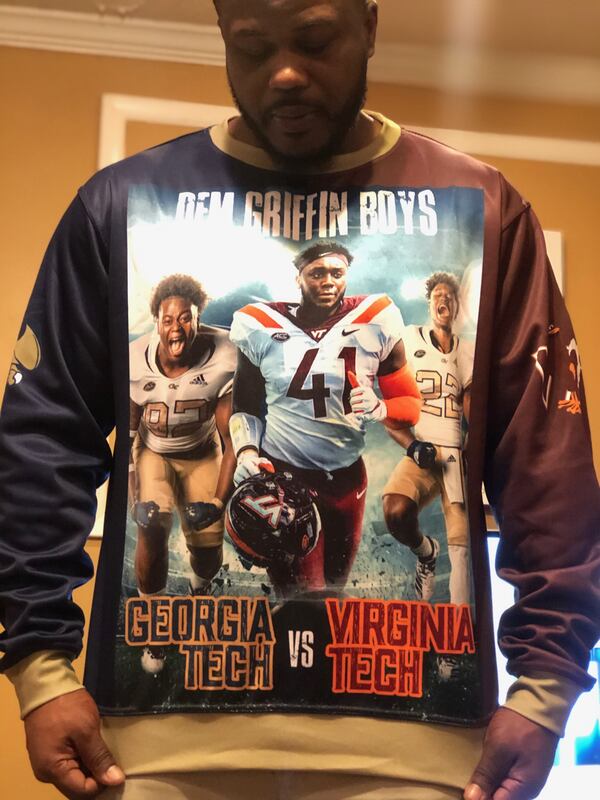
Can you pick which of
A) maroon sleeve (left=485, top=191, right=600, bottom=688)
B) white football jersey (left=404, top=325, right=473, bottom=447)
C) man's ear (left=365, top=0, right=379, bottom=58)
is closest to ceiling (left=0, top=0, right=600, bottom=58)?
man's ear (left=365, top=0, right=379, bottom=58)

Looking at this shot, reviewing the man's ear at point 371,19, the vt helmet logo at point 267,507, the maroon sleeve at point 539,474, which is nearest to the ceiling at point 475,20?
the man's ear at point 371,19

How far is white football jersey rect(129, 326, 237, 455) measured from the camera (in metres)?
0.91

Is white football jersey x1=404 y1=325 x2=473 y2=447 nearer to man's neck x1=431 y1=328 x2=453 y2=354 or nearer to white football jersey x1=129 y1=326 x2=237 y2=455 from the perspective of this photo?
man's neck x1=431 y1=328 x2=453 y2=354

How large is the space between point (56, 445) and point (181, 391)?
13 cm

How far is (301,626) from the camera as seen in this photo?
86cm

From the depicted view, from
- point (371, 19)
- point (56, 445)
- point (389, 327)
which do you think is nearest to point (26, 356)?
point (56, 445)

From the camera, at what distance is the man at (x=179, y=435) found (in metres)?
0.89

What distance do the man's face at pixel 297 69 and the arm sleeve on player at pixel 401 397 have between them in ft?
0.82

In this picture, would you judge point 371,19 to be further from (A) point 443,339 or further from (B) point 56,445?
(B) point 56,445

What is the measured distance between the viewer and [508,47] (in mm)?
2398

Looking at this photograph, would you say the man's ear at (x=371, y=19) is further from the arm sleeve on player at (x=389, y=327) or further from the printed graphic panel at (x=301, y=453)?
the arm sleeve on player at (x=389, y=327)

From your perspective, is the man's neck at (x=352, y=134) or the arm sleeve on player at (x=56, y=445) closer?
the arm sleeve on player at (x=56, y=445)

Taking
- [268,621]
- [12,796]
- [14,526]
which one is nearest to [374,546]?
[268,621]

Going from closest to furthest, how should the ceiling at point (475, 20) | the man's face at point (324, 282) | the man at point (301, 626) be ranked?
the man at point (301, 626)
the man's face at point (324, 282)
the ceiling at point (475, 20)
